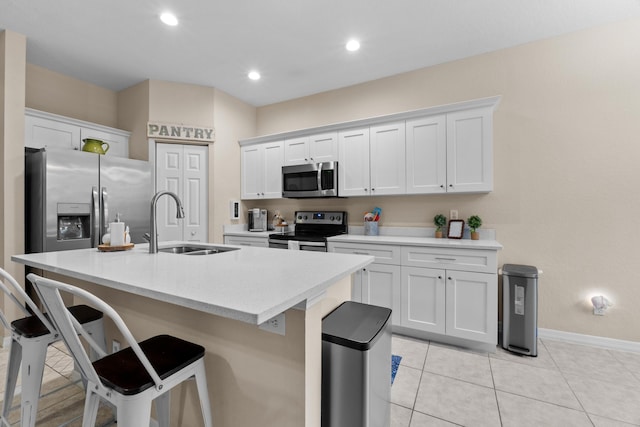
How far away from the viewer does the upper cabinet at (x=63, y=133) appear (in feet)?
9.61

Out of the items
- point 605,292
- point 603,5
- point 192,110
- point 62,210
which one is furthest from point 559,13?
point 62,210

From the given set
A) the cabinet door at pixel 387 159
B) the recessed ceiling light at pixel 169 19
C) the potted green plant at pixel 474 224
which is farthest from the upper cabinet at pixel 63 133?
the potted green plant at pixel 474 224

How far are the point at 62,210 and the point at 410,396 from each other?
11.1 feet

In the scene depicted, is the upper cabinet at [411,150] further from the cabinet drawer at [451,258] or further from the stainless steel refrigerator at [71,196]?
the stainless steel refrigerator at [71,196]

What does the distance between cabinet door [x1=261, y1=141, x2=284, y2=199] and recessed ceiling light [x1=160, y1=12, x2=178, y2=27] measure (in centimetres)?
170

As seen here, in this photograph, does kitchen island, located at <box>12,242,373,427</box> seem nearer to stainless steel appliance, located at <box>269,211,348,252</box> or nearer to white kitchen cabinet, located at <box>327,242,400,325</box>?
white kitchen cabinet, located at <box>327,242,400,325</box>

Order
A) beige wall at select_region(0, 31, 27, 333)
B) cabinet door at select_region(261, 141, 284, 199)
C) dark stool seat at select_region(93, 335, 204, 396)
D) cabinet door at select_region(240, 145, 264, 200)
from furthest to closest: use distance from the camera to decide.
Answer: cabinet door at select_region(240, 145, 264, 200), cabinet door at select_region(261, 141, 284, 199), beige wall at select_region(0, 31, 27, 333), dark stool seat at select_region(93, 335, 204, 396)

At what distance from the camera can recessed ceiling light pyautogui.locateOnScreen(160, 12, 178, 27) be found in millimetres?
2417

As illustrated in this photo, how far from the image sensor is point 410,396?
187 centimetres

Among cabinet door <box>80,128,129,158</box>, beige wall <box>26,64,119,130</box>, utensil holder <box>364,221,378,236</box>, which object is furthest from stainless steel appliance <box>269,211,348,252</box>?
beige wall <box>26,64,119,130</box>

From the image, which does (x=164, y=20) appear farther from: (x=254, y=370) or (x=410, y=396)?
(x=410, y=396)

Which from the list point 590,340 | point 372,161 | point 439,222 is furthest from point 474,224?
point 590,340

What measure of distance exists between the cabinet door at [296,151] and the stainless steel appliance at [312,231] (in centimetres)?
71

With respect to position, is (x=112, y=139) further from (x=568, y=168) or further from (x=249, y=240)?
(x=568, y=168)
